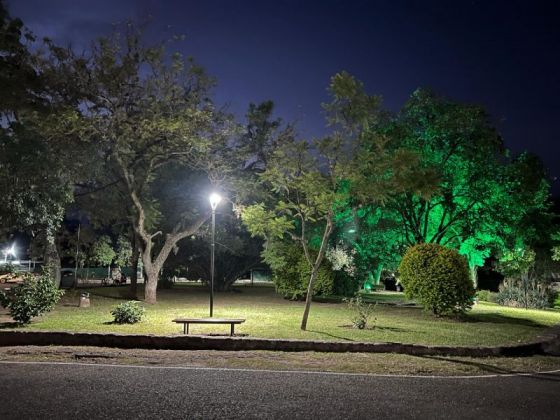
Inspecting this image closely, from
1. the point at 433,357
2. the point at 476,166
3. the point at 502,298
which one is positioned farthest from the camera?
the point at 502,298

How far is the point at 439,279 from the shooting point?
17344 millimetres

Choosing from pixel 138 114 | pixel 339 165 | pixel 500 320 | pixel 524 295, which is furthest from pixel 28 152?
pixel 524 295

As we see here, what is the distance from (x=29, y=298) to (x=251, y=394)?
26.7ft

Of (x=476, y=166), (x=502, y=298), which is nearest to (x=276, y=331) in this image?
(x=476, y=166)

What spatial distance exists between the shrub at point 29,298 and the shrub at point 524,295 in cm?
2208

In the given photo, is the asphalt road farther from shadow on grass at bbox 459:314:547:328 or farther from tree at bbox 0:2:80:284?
tree at bbox 0:2:80:284

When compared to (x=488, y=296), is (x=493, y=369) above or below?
below

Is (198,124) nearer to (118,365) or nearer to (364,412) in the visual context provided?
(118,365)

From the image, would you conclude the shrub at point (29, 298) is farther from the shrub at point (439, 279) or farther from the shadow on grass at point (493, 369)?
the shrub at point (439, 279)

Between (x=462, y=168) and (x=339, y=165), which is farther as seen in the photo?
(x=462, y=168)

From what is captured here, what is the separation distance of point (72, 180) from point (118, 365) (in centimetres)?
1498

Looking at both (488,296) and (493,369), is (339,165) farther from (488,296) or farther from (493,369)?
(488,296)

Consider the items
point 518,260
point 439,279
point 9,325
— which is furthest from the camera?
point 518,260

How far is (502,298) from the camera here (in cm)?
2786
